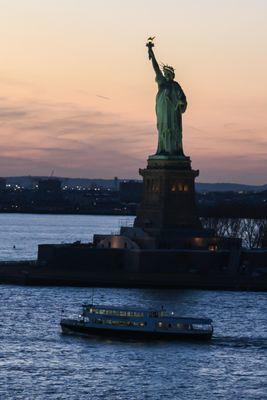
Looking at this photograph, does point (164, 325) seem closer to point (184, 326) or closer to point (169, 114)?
point (184, 326)

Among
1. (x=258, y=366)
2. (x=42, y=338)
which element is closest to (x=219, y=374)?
(x=258, y=366)

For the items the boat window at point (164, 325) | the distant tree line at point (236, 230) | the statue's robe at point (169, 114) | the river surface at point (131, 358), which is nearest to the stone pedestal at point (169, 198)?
the statue's robe at point (169, 114)

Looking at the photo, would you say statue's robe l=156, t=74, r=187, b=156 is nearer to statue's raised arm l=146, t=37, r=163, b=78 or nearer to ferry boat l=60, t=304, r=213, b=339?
statue's raised arm l=146, t=37, r=163, b=78

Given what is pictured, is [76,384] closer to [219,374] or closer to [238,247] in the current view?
[219,374]

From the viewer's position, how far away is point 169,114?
6650 centimetres

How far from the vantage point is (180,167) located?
66.4 meters

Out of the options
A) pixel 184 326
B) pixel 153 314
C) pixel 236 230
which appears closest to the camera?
pixel 184 326

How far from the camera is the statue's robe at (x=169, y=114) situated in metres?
66.2

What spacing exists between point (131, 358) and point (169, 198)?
74.3 feet

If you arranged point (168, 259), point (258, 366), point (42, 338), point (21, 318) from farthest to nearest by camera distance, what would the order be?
point (168, 259)
point (21, 318)
point (42, 338)
point (258, 366)

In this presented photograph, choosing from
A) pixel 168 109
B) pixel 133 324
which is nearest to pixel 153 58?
pixel 168 109

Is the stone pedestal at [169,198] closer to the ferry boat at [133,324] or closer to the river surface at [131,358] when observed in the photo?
the river surface at [131,358]

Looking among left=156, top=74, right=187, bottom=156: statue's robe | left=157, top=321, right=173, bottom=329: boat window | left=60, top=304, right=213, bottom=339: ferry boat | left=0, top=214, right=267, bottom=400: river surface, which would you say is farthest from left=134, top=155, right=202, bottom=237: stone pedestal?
left=157, top=321, right=173, bottom=329: boat window

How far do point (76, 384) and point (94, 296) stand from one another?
19193 millimetres
